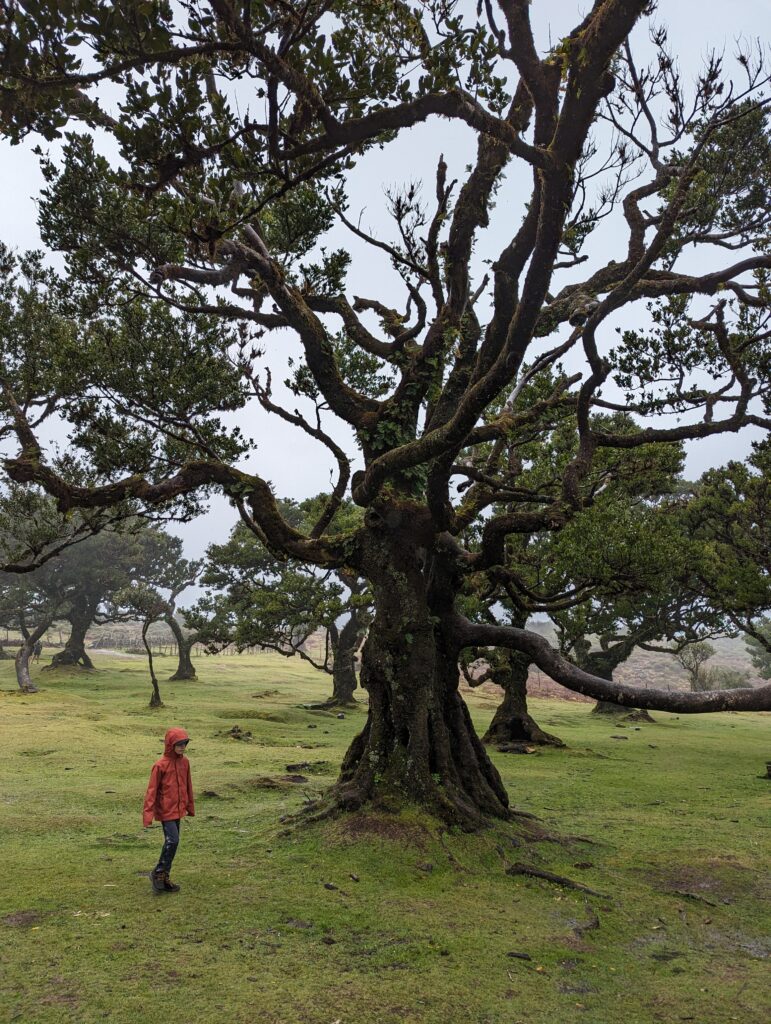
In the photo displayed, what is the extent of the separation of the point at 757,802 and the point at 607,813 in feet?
12.0

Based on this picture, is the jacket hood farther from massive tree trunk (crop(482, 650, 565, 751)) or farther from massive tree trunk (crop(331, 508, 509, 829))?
Result: massive tree trunk (crop(482, 650, 565, 751))

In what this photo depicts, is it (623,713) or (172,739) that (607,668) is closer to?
(623,713)

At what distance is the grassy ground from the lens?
536cm

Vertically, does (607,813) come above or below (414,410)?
below

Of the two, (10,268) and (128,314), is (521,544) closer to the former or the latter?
(128,314)

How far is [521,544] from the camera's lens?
851 inches

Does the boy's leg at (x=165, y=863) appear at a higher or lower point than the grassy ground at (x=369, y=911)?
higher

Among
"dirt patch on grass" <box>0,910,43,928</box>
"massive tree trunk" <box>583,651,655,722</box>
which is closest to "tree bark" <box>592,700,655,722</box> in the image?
"massive tree trunk" <box>583,651,655,722</box>

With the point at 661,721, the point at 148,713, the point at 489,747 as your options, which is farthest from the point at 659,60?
the point at 661,721

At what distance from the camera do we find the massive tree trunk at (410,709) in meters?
9.63

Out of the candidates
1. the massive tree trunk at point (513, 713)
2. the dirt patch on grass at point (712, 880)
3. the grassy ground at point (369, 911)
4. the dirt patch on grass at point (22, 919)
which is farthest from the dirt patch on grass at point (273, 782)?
the massive tree trunk at point (513, 713)

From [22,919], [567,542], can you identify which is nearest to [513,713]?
[567,542]

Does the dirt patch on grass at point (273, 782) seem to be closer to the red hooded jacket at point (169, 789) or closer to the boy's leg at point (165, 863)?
the red hooded jacket at point (169, 789)

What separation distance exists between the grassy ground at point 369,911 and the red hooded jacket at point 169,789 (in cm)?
81
